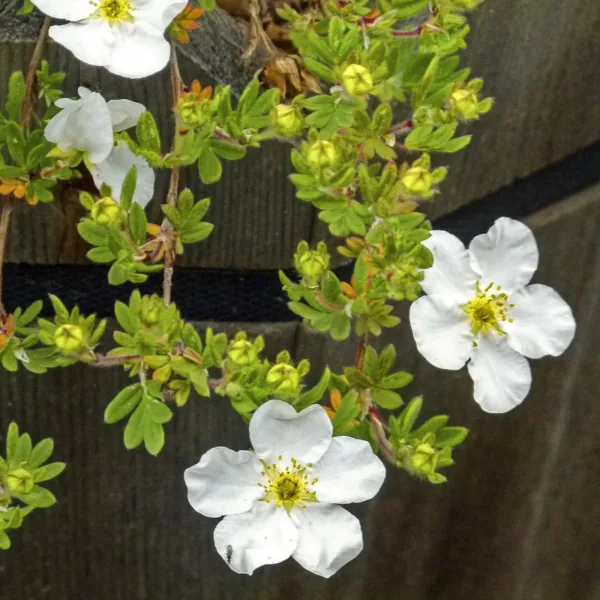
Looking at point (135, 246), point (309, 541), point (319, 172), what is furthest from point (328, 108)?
point (309, 541)

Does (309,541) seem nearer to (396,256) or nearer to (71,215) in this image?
(396,256)

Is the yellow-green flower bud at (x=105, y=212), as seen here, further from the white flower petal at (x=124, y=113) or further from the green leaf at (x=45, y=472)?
the green leaf at (x=45, y=472)

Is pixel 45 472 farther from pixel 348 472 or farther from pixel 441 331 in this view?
pixel 441 331

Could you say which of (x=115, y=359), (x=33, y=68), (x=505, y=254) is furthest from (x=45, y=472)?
(x=505, y=254)

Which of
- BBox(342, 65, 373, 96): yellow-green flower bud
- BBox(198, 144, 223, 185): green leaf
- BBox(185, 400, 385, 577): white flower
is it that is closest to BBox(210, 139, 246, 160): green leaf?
BBox(198, 144, 223, 185): green leaf

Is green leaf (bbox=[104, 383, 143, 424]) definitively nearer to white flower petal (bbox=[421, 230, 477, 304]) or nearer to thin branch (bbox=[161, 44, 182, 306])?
thin branch (bbox=[161, 44, 182, 306])

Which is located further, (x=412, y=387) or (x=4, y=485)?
(x=412, y=387)

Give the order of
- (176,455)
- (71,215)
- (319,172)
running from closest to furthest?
(319,172) → (71,215) → (176,455)

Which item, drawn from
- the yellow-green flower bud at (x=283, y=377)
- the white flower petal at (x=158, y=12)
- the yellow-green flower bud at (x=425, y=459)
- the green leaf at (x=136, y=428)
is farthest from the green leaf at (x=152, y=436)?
the white flower petal at (x=158, y=12)
